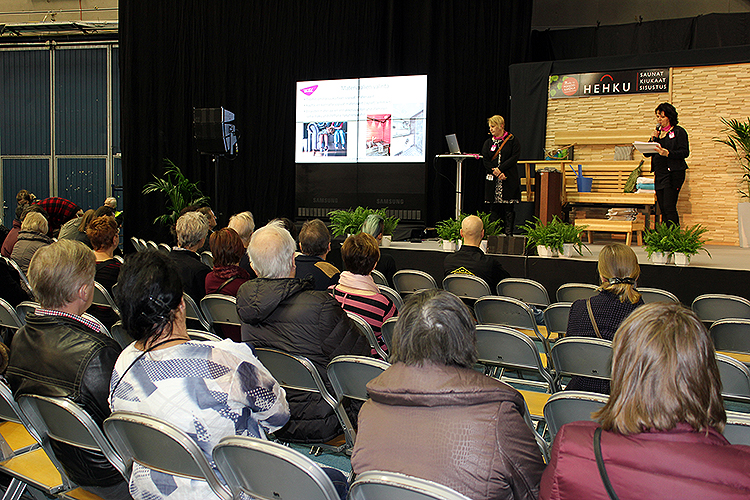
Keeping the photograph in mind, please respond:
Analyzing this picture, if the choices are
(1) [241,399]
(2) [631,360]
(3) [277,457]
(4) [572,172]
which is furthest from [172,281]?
(4) [572,172]

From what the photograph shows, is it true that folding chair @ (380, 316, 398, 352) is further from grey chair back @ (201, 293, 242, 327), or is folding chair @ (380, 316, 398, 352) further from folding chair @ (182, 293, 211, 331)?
folding chair @ (182, 293, 211, 331)

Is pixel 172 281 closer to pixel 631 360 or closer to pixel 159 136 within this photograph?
pixel 631 360

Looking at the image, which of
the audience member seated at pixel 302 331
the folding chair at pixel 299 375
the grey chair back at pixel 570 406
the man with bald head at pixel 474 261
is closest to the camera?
the grey chair back at pixel 570 406

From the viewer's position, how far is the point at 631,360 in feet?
4.39

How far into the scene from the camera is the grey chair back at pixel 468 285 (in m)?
4.09

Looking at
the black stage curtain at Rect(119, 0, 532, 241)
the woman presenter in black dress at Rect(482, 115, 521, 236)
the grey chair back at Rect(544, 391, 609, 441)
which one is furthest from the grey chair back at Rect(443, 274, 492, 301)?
the black stage curtain at Rect(119, 0, 532, 241)

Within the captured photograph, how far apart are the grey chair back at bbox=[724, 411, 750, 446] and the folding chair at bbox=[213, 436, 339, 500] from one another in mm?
1091

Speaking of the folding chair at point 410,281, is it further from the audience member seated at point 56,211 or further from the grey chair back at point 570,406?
the audience member seated at point 56,211

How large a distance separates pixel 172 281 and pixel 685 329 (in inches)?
56.4

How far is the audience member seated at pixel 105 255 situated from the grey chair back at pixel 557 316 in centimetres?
263

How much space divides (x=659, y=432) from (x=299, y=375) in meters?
1.55

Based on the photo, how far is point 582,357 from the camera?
2535mm

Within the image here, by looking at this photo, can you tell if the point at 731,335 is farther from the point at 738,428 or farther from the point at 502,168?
the point at 502,168

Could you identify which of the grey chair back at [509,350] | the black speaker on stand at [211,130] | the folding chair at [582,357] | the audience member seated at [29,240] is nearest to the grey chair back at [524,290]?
the grey chair back at [509,350]
